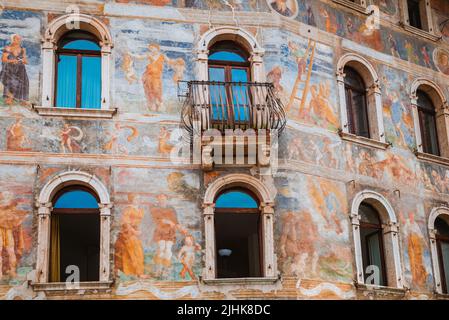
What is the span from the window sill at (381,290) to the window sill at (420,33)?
667cm

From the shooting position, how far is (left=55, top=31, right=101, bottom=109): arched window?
58.6ft

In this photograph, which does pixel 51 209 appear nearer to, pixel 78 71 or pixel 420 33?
pixel 78 71

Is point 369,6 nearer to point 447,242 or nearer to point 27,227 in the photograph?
point 447,242

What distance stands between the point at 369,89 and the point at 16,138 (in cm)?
810

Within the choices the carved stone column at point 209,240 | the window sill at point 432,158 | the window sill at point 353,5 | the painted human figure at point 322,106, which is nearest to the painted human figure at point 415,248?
the window sill at point 432,158

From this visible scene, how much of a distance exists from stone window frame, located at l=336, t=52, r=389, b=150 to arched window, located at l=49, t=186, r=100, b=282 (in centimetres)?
562

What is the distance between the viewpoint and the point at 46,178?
55.6 ft

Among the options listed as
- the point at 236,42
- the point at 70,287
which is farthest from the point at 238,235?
the point at 236,42

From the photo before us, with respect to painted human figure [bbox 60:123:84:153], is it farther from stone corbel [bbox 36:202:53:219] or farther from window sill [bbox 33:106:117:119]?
stone corbel [bbox 36:202:53:219]

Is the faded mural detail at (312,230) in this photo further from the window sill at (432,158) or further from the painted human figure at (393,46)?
the painted human figure at (393,46)

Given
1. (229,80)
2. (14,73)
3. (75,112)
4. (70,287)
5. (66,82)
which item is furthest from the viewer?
(229,80)

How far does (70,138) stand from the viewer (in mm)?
17297

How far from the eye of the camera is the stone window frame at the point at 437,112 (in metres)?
20.8

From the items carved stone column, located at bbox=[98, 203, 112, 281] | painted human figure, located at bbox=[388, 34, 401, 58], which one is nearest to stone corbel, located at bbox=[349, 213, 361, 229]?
painted human figure, located at bbox=[388, 34, 401, 58]
